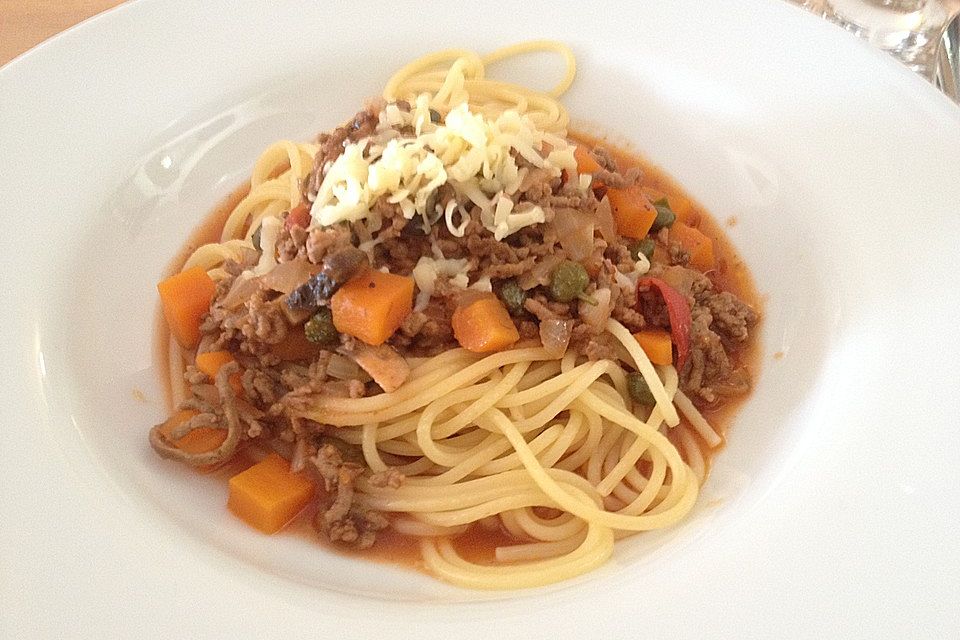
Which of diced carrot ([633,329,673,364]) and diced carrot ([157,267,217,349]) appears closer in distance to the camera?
diced carrot ([633,329,673,364])

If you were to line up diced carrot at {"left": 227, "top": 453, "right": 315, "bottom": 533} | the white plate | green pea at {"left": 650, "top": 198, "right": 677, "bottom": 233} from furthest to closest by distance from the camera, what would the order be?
green pea at {"left": 650, "top": 198, "right": 677, "bottom": 233} < diced carrot at {"left": 227, "top": 453, "right": 315, "bottom": 533} < the white plate

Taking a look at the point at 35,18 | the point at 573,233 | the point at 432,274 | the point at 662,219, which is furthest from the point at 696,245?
the point at 35,18

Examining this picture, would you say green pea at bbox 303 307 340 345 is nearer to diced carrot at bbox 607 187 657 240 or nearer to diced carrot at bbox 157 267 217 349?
diced carrot at bbox 157 267 217 349

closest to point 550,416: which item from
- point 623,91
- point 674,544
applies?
point 674,544

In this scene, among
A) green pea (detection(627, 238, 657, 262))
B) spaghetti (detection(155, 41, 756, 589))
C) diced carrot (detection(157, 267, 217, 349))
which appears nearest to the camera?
spaghetti (detection(155, 41, 756, 589))

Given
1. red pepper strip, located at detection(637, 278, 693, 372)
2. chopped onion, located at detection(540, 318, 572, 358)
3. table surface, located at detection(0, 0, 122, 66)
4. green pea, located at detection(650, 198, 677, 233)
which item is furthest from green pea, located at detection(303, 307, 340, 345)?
table surface, located at detection(0, 0, 122, 66)

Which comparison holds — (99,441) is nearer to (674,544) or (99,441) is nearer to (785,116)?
(674,544)

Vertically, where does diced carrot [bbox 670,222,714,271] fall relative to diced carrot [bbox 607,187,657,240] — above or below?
above
